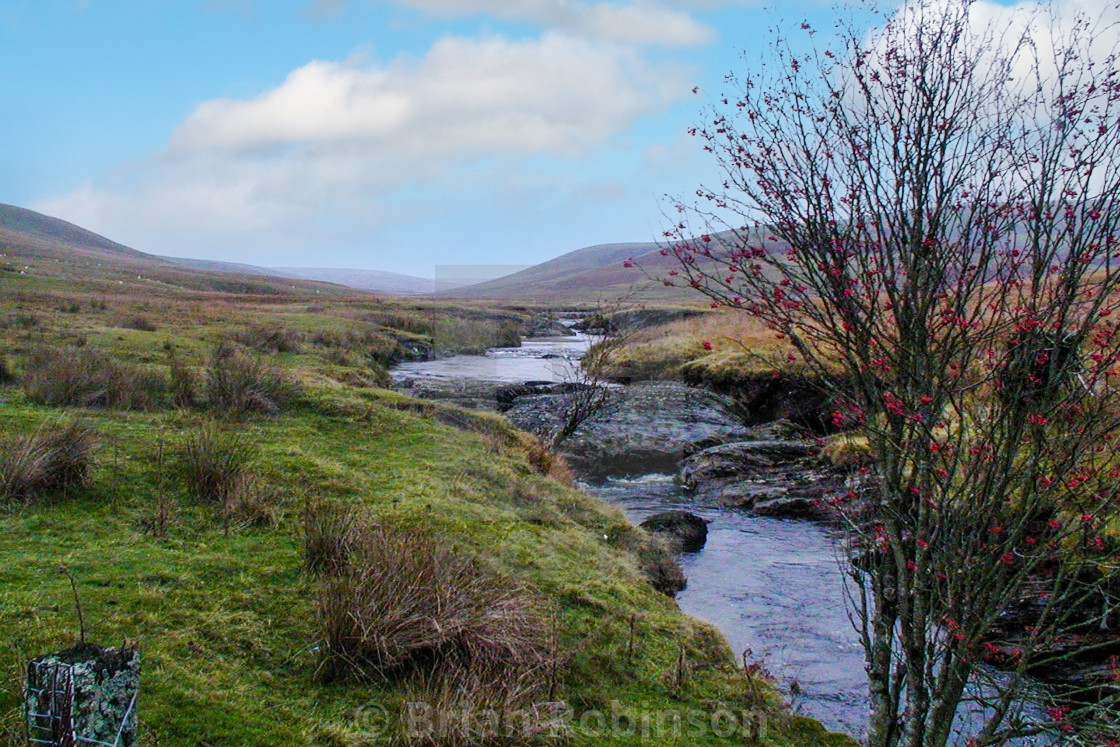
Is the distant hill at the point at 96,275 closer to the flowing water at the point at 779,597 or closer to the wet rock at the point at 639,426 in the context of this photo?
the wet rock at the point at 639,426

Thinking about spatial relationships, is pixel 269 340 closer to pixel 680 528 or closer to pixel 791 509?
pixel 680 528

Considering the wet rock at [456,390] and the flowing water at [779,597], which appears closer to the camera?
the flowing water at [779,597]

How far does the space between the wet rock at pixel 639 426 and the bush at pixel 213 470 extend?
955cm

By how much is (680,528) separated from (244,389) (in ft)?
22.9

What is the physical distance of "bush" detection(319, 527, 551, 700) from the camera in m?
4.96

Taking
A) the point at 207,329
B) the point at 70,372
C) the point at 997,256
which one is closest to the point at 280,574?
the point at 997,256

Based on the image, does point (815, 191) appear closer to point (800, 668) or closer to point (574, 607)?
point (574, 607)

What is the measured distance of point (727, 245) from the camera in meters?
5.70

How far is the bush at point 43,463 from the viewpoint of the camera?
662 cm

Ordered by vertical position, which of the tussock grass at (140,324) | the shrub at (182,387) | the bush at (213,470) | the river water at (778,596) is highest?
the tussock grass at (140,324)

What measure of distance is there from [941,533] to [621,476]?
38.4 ft

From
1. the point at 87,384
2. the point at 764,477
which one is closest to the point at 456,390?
the point at 764,477

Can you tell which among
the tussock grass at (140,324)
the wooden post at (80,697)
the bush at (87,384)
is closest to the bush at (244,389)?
the bush at (87,384)

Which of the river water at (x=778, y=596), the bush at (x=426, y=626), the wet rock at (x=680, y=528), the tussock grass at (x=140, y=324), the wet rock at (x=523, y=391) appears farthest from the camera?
the tussock grass at (x=140, y=324)
